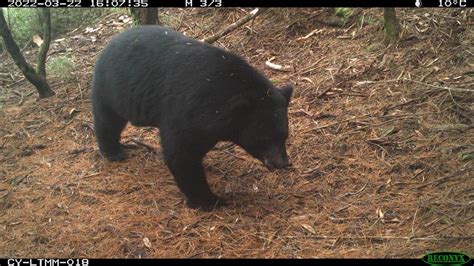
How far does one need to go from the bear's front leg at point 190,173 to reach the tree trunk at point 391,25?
149 inches

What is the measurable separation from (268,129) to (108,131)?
225 centimetres

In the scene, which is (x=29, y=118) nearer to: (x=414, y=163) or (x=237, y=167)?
(x=237, y=167)

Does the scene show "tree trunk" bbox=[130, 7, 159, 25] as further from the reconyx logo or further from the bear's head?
the reconyx logo

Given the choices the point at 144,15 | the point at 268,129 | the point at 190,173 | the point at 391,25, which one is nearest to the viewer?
the point at 268,129

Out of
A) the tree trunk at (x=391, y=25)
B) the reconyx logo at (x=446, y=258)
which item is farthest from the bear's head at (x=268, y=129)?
the tree trunk at (x=391, y=25)

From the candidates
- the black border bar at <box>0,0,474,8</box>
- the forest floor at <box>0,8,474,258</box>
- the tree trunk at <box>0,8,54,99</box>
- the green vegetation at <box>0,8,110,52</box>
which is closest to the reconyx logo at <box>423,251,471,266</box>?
the forest floor at <box>0,8,474,258</box>

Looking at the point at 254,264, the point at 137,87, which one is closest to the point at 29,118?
the point at 137,87

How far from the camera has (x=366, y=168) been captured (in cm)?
539

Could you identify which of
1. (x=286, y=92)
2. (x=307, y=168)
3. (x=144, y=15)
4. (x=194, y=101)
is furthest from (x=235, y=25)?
(x=194, y=101)

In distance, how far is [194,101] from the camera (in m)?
4.87

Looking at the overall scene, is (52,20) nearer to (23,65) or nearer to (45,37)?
(45,37)

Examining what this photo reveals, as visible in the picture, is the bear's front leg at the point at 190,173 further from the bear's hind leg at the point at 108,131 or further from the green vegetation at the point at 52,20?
the green vegetation at the point at 52,20

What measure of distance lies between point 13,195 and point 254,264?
3.07 meters

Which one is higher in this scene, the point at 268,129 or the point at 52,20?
the point at 268,129
